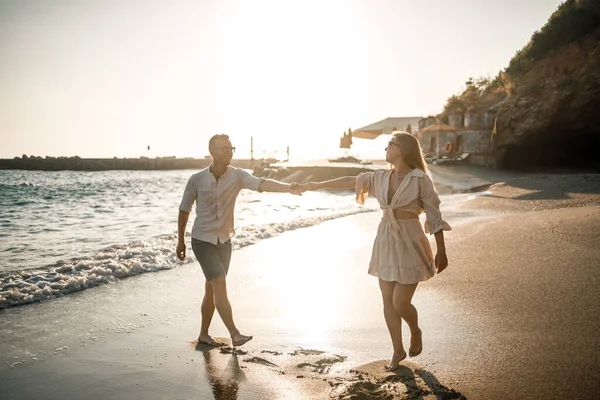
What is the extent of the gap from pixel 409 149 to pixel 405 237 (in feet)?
2.37

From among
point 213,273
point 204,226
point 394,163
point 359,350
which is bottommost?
point 359,350

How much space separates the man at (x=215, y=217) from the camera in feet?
14.6

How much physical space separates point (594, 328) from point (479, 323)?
3.13ft

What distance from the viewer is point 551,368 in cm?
343

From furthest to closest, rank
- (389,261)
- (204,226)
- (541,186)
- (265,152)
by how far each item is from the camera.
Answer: (265,152), (541,186), (204,226), (389,261)

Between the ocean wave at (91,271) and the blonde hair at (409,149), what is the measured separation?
5.51 m

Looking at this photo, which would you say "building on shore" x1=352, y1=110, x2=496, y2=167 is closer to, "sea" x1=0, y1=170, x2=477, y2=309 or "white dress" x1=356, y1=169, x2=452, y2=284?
"sea" x1=0, y1=170, x2=477, y2=309

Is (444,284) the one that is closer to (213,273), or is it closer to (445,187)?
(213,273)

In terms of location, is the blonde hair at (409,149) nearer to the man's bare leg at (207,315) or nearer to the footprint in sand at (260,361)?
the footprint in sand at (260,361)

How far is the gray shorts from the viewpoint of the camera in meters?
4.45

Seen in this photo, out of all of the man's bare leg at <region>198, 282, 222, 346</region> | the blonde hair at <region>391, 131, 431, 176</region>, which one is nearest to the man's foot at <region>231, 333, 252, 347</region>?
the man's bare leg at <region>198, 282, 222, 346</region>

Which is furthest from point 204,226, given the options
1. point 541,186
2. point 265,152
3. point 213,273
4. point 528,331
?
point 265,152

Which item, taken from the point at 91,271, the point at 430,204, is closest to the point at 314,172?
the point at 91,271

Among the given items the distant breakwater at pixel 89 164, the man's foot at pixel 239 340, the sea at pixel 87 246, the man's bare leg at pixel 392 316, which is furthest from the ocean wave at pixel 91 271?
the distant breakwater at pixel 89 164
